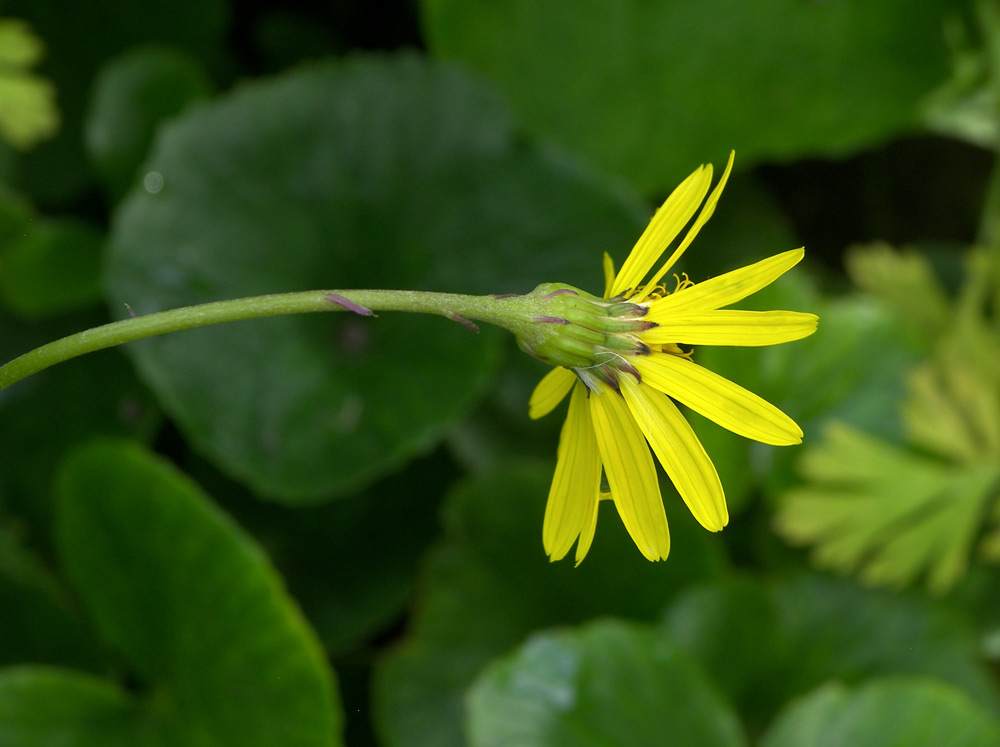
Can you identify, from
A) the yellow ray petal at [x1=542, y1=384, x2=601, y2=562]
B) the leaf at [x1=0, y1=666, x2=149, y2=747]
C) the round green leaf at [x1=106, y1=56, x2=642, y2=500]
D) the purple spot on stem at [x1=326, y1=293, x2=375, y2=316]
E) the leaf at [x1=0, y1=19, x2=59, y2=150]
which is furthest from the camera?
the round green leaf at [x1=106, y1=56, x2=642, y2=500]

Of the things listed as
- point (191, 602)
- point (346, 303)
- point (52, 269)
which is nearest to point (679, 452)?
point (346, 303)

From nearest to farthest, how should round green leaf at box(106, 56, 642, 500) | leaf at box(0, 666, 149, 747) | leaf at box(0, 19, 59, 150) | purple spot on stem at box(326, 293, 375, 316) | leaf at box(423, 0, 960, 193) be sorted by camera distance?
purple spot on stem at box(326, 293, 375, 316) → leaf at box(0, 666, 149, 747) → leaf at box(0, 19, 59, 150) → round green leaf at box(106, 56, 642, 500) → leaf at box(423, 0, 960, 193)

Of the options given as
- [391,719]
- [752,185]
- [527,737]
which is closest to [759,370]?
[752,185]

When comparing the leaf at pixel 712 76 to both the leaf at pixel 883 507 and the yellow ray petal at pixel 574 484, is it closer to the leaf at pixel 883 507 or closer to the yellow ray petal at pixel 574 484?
the leaf at pixel 883 507

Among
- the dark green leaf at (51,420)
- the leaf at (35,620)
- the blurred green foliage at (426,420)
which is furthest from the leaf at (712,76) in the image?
the leaf at (35,620)

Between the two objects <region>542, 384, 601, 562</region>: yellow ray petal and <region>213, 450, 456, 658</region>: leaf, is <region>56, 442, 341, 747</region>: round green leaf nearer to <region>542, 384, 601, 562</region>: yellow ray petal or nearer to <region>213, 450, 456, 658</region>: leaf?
<region>213, 450, 456, 658</region>: leaf

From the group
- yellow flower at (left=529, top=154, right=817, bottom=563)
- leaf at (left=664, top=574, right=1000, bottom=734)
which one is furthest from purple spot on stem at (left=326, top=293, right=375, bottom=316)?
leaf at (left=664, top=574, right=1000, bottom=734)

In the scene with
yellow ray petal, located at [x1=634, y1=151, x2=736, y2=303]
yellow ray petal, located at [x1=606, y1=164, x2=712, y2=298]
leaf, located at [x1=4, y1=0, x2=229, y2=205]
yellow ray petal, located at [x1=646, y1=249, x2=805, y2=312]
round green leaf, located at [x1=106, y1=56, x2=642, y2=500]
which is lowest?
yellow ray petal, located at [x1=646, y1=249, x2=805, y2=312]
